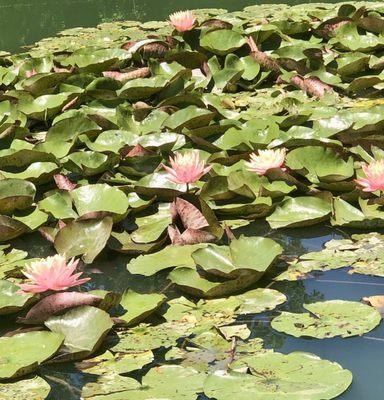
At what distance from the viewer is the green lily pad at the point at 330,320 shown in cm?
184

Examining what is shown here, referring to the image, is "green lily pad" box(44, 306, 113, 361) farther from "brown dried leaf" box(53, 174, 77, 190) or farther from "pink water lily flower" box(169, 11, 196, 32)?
"pink water lily flower" box(169, 11, 196, 32)

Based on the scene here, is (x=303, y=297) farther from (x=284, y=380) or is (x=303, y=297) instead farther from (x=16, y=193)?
(x=16, y=193)

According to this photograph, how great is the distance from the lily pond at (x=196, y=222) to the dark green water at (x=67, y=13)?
176cm

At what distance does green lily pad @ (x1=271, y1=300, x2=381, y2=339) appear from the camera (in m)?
1.84

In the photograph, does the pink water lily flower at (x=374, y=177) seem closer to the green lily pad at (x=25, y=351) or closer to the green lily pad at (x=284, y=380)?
the green lily pad at (x=284, y=380)

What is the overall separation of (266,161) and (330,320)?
802mm

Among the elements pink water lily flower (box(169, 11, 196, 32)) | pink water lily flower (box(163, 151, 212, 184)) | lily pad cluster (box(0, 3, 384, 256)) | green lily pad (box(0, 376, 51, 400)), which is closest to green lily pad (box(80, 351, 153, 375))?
green lily pad (box(0, 376, 51, 400))

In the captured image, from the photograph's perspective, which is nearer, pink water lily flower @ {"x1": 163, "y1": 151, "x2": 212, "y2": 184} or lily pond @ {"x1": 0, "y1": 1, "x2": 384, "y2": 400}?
lily pond @ {"x1": 0, "y1": 1, "x2": 384, "y2": 400}

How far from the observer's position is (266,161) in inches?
101

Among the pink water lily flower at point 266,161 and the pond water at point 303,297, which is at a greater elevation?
the pink water lily flower at point 266,161

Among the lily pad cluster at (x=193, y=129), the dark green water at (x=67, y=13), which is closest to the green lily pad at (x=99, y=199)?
the lily pad cluster at (x=193, y=129)

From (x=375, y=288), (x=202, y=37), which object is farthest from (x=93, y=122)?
(x=375, y=288)

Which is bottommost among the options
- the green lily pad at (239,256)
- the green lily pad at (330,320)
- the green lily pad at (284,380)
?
the green lily pad at (330,320)

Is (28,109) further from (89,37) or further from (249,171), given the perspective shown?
(89,37)
